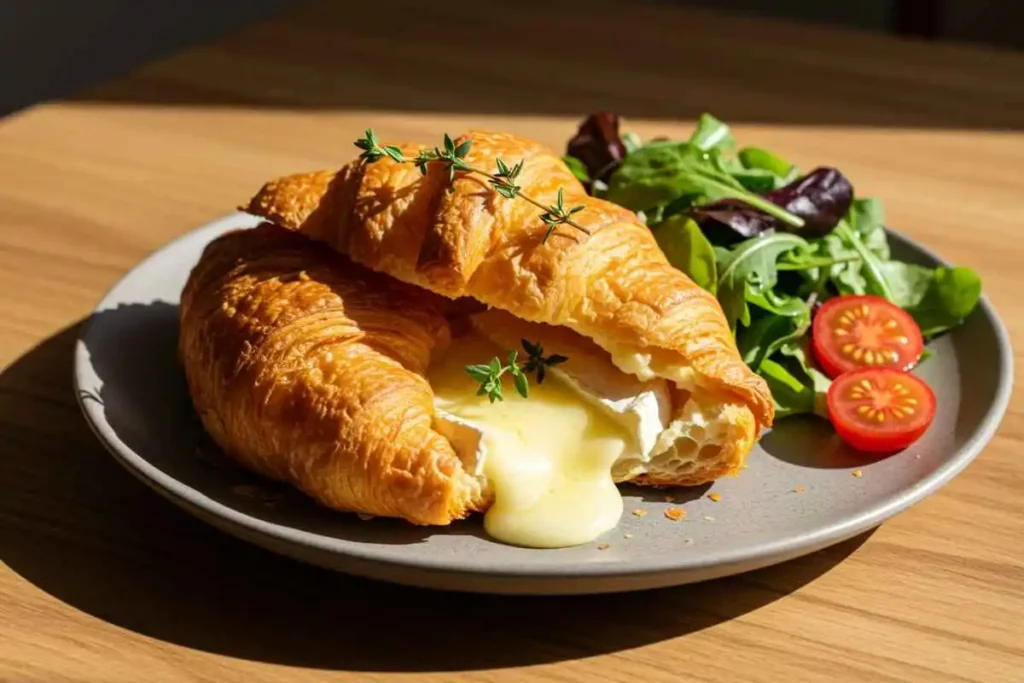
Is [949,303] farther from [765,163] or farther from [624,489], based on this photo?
[624,489]

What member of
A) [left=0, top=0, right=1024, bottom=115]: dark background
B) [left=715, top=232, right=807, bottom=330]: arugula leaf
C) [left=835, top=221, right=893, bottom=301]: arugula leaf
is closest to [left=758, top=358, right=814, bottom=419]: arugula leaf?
[left=715, top=232, right=807, bottom=330]: arugula leaf

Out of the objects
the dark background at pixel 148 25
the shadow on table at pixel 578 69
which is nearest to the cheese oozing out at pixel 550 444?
the shadow on table at pixel 578 69

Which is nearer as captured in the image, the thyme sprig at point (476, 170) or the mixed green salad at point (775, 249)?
the thyme sprig at point (476, 170)

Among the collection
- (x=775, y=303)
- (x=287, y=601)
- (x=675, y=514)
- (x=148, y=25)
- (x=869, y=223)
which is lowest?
(x=287, y=601)

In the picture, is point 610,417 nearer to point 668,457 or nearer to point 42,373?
point 668,457

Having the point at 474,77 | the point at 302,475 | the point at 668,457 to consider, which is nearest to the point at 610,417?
the point at 668,457

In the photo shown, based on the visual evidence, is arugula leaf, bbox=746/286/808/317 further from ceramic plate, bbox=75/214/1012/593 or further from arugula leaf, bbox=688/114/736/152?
arugula leaf, bbox=688/114/736/152

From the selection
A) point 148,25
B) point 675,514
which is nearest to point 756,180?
point 675,514

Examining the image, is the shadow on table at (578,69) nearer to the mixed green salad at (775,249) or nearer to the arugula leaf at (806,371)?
the mixed green salad at (775,249)
